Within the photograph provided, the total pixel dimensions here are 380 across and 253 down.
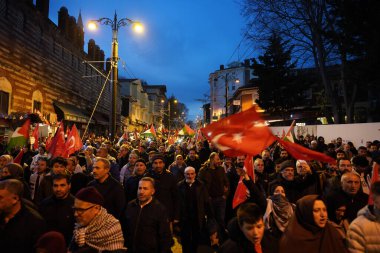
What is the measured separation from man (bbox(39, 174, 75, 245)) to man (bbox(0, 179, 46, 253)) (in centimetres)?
65

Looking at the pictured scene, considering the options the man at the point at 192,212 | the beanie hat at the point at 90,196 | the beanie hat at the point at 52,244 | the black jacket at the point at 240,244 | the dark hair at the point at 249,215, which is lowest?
the man at the point at 192,212

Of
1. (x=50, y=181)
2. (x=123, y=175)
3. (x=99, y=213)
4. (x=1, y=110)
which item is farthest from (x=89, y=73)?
(x=99, y=213)

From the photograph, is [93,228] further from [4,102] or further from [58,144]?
[4,102]

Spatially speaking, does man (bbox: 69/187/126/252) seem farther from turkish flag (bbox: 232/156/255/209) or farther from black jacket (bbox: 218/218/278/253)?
turkish flag (bbox: 232/156/255/209)

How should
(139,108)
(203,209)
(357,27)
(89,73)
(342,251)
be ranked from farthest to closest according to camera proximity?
(139,108), (89,73), (357,27), (203,209), (342,251)

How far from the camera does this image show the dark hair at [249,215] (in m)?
3.09

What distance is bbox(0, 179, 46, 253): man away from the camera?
336 cm

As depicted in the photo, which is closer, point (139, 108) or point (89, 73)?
→ point (89, 73)

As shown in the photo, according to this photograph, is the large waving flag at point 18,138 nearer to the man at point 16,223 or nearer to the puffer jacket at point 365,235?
the man at point 16,223

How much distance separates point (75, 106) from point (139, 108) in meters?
37.5

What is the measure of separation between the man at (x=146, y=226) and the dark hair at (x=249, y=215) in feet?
4.91

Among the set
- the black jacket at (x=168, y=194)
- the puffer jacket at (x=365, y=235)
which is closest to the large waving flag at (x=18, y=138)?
the black jacket at (x=168, y=194)

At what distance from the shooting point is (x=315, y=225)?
10.2 feet

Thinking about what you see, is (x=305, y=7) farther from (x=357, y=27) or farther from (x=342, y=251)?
(x=342, y=251)
